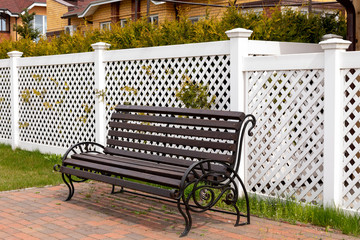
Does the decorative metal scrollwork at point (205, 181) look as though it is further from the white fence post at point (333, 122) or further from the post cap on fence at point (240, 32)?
the post cap on fence at point (240, 32)

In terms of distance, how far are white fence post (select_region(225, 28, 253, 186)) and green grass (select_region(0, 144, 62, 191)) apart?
2.69m

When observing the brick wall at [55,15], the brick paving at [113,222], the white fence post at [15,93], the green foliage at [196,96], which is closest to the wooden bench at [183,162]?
the brick paving at [113,222]

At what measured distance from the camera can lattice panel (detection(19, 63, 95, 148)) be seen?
8422mm

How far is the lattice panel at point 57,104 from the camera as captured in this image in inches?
332

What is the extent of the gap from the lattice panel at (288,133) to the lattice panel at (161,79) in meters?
0.45

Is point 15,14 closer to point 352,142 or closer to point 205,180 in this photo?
point 205,180

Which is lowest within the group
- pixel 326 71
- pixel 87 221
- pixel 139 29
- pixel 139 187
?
pixel 87 221

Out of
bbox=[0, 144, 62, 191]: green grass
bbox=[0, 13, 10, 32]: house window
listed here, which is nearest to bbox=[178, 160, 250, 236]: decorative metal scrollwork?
bbox=[0, 144, 62, 191]: green grass

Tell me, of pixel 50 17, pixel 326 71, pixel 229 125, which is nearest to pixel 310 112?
pixel 326 71

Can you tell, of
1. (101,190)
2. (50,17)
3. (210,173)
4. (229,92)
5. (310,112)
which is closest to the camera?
(210,173)

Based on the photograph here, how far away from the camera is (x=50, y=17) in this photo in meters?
31.0

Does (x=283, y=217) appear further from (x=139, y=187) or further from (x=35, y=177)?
(x=35, y=177)

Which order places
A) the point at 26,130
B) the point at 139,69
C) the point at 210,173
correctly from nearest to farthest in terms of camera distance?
the point at 210,173
the point at 139,69
the point at 26,130

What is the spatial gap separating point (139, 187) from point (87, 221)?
642 mm
